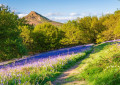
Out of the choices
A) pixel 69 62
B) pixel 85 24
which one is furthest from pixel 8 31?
pixel 85 24

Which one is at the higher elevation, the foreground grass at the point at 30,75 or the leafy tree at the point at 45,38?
the leafy tree at the point at 45,38

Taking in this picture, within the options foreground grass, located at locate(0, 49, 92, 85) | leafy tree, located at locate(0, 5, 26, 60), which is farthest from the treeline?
foreground grass, located at locate(0, 49, 92, 85)

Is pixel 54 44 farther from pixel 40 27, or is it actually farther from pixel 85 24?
pixel 85 24

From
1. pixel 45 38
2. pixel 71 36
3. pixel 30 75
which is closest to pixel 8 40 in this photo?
pixel 30 75

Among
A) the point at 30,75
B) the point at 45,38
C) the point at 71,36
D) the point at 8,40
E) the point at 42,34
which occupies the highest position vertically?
the point at 42,34

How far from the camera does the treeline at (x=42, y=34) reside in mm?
16469

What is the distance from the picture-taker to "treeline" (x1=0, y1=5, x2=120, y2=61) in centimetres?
1647

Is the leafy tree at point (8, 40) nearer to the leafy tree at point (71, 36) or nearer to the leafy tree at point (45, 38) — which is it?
the leafy tree at point (45, 38)

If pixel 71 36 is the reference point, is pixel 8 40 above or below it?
above

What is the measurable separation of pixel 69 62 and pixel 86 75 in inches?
186

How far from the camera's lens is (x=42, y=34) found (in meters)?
31.9

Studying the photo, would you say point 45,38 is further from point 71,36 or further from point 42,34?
point 71,36

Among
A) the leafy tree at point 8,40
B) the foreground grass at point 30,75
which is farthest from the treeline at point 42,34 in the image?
the foreground grass at point 30,75

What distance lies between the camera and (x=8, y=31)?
52.7ft
